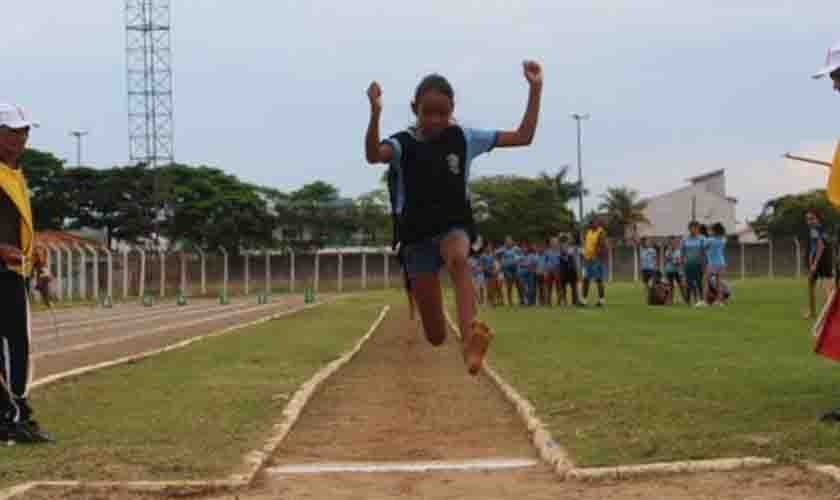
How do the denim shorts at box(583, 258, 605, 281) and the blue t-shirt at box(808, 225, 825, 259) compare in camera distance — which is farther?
the denim shorts at box(583, 258, 605, 281)

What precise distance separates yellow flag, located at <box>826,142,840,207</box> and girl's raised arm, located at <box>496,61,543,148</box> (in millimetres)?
1954

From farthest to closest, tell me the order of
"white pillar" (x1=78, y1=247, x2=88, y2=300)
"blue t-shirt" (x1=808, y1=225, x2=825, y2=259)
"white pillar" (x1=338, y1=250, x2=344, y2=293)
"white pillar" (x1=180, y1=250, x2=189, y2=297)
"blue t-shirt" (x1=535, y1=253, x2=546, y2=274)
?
"white pillar" (x1=338, y1=250, x2=344, y2=293) < "white pillar" (x1=180, y1=250, x2=189, y2=297) < "white pillar" (x1=78, y1=247, x2=88, y2=300) < "blue t-shirt" (x1=535, y1=253, x2=546, y2=274) < "blue t-shirt" (x1=808, y1=225, x2=825, y2=259)

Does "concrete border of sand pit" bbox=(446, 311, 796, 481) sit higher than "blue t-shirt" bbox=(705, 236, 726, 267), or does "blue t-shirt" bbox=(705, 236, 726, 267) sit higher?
"blue t-shirt" bbox=(705, 236, 726, 267)

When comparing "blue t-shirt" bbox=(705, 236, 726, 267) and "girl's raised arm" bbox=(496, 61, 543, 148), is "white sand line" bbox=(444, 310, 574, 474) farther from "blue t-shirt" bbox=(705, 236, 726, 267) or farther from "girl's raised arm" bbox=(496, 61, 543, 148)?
"blue t-shirt" bbox=(705, 236, 726, 267)

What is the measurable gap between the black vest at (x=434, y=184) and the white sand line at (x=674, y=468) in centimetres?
197

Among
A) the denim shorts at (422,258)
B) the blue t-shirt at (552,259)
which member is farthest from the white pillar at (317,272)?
the denim shorts at (422,258)

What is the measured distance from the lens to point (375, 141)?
8031 millimetres

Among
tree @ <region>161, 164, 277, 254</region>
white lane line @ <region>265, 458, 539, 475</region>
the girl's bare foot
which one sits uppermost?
tree @ <region>161, 164, 277, 254</region>

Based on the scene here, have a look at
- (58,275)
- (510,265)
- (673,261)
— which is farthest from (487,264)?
(58,275)

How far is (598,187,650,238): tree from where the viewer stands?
327 feet

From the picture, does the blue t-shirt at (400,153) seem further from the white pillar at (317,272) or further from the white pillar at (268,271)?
the white pillar at (317,272)

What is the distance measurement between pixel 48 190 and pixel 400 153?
74.1 meters

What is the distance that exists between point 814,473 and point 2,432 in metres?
5.21

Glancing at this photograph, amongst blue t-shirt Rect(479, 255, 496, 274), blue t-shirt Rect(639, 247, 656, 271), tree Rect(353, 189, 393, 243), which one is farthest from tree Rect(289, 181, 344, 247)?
blue t-shirt Rect(639, 247, 656, 271)
